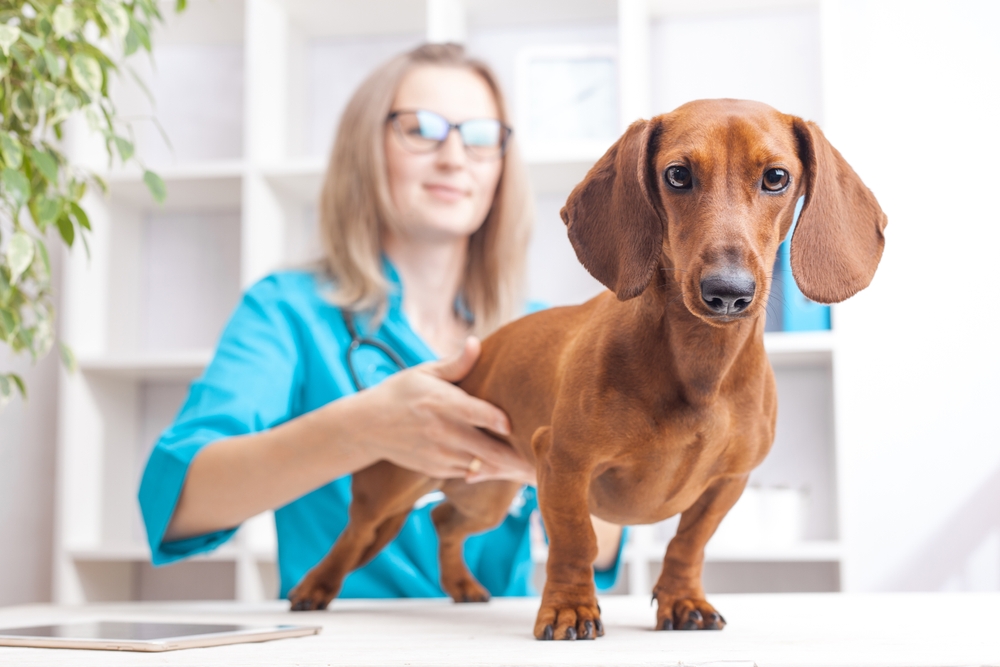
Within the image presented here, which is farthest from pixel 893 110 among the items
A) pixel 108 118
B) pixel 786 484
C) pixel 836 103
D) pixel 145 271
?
pixel 145 271

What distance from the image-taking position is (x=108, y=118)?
1262 mm

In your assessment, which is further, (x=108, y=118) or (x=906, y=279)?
(x=906, y=279)

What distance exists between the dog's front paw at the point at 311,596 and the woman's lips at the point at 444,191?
0.69m

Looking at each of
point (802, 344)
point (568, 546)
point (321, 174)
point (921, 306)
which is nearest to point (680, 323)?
point (568, 546)

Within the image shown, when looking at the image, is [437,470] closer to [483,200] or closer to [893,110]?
[483,200]

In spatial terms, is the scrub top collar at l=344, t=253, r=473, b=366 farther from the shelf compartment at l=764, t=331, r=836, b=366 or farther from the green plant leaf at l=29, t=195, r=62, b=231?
the shelf compartment at l=764, t=331, r=836, b=366

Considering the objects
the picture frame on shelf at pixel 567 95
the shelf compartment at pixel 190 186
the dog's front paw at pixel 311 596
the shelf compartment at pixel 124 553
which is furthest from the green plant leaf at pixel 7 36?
the shelf compartment at pixel 124 553

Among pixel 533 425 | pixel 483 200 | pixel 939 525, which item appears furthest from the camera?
pixel 939 525

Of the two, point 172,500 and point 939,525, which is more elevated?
point 172,500

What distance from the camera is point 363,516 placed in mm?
1111

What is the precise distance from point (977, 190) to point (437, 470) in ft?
4.24

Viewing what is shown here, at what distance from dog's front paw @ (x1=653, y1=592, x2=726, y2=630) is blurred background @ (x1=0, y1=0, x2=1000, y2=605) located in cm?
114

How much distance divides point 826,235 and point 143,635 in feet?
2.17

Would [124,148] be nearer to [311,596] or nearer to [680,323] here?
[311,596]
